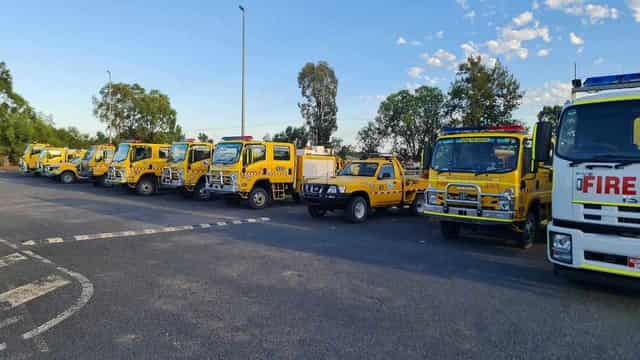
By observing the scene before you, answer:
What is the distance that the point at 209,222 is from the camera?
12.0 meters

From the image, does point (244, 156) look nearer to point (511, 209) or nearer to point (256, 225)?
point (256, 225)

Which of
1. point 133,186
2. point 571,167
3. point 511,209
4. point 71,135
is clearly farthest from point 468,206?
point 71,135

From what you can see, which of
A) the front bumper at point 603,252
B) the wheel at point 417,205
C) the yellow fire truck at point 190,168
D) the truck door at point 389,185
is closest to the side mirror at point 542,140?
the front bumper at point 603,252

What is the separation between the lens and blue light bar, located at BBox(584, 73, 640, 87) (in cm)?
580

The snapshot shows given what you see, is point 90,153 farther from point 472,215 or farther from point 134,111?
point 134,111

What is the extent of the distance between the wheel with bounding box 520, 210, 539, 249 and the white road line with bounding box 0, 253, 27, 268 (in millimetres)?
9027

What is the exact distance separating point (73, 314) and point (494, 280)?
5.40m

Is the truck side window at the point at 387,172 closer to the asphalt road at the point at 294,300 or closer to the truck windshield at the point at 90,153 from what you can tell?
the asphalt road at the point at 294,300

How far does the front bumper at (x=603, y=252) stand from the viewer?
198 inches

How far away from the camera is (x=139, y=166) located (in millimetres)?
19438

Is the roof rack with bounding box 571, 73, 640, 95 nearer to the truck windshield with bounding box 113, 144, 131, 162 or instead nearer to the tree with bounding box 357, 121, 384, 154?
the truck windshield with bounding box 113, 144, 131, 162

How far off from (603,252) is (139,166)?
18.2m

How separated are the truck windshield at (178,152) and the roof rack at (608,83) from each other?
14.7 meters

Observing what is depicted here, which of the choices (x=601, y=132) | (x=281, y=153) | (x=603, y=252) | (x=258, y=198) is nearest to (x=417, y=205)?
(x=281, y=153)
